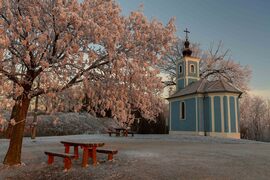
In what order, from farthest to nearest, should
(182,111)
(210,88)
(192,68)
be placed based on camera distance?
1. (192,68)
2. (182,111)
3. (210,88)

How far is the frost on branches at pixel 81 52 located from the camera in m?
5.77

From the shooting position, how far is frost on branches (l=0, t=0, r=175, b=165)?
577cm

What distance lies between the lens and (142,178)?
522cm

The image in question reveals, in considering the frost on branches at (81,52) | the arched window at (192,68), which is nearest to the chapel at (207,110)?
the arched window at (192,68)

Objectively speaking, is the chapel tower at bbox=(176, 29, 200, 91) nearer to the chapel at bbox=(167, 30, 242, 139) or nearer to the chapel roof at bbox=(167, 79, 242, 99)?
the chapel at bbox=(167, 30, 242, 139)

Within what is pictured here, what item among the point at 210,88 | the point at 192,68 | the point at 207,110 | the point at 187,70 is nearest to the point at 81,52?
the point at 207,110

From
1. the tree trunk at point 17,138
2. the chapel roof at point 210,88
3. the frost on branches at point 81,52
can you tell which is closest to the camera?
the frost on branches at point 81,52

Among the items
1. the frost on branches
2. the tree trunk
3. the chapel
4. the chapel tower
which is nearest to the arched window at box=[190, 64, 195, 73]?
the chapel tower

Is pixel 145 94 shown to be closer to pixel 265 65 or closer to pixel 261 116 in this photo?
pixel 265 65

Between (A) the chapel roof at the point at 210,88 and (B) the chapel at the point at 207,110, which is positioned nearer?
(B) the chapel at the point at 207,110

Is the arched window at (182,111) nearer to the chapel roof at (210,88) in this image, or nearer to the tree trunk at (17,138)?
the chapel roof at (210,88)

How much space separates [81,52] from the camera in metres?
6.05

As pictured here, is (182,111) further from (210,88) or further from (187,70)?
(187,70)

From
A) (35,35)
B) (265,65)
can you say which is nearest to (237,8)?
(265,65)
